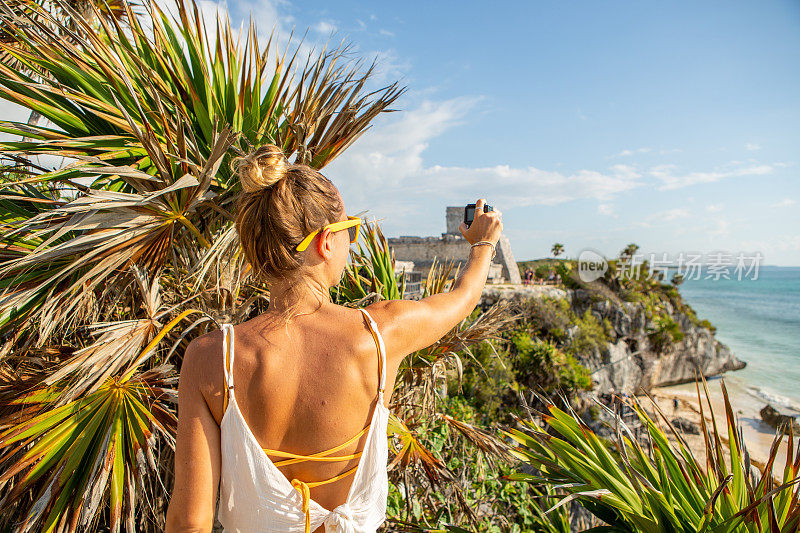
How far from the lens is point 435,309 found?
4.05 ft

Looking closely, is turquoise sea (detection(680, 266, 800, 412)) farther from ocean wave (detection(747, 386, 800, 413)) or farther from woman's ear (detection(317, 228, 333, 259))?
woman's ear (detection(317, 228, 333, 259))

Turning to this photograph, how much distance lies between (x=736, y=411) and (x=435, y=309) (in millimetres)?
15020

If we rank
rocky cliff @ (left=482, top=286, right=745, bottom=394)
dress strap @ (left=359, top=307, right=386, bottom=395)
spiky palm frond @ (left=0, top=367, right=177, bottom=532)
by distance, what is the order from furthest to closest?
rocky cliff @ (left=482, top=286, right=745, bottom=394), spiky palm frond @ (left=0, top=367, right=177, bottom=532), dress strap @ (left=359, top=307, right=386, bottom=395)

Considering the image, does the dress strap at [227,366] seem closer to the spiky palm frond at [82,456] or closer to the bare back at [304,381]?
the bare back at [304,381]

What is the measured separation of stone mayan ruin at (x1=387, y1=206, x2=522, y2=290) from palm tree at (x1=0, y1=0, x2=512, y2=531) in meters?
18.3

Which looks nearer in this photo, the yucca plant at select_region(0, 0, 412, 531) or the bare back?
the bare back

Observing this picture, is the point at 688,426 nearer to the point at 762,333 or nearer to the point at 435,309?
the point at 435,309

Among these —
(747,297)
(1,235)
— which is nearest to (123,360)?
(1,235)

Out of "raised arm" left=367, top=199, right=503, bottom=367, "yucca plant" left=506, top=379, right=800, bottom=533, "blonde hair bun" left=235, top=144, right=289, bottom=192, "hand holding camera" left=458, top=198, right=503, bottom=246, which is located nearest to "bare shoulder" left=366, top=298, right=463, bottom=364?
"raised arm" left=367, top=199, right=503, bottom=367

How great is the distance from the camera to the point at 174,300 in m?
2.48

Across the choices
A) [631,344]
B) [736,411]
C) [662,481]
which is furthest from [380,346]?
[631,344]

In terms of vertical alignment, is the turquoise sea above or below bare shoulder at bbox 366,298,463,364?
below

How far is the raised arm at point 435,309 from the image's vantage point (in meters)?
1.17

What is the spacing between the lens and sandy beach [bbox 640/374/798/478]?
11867mm
